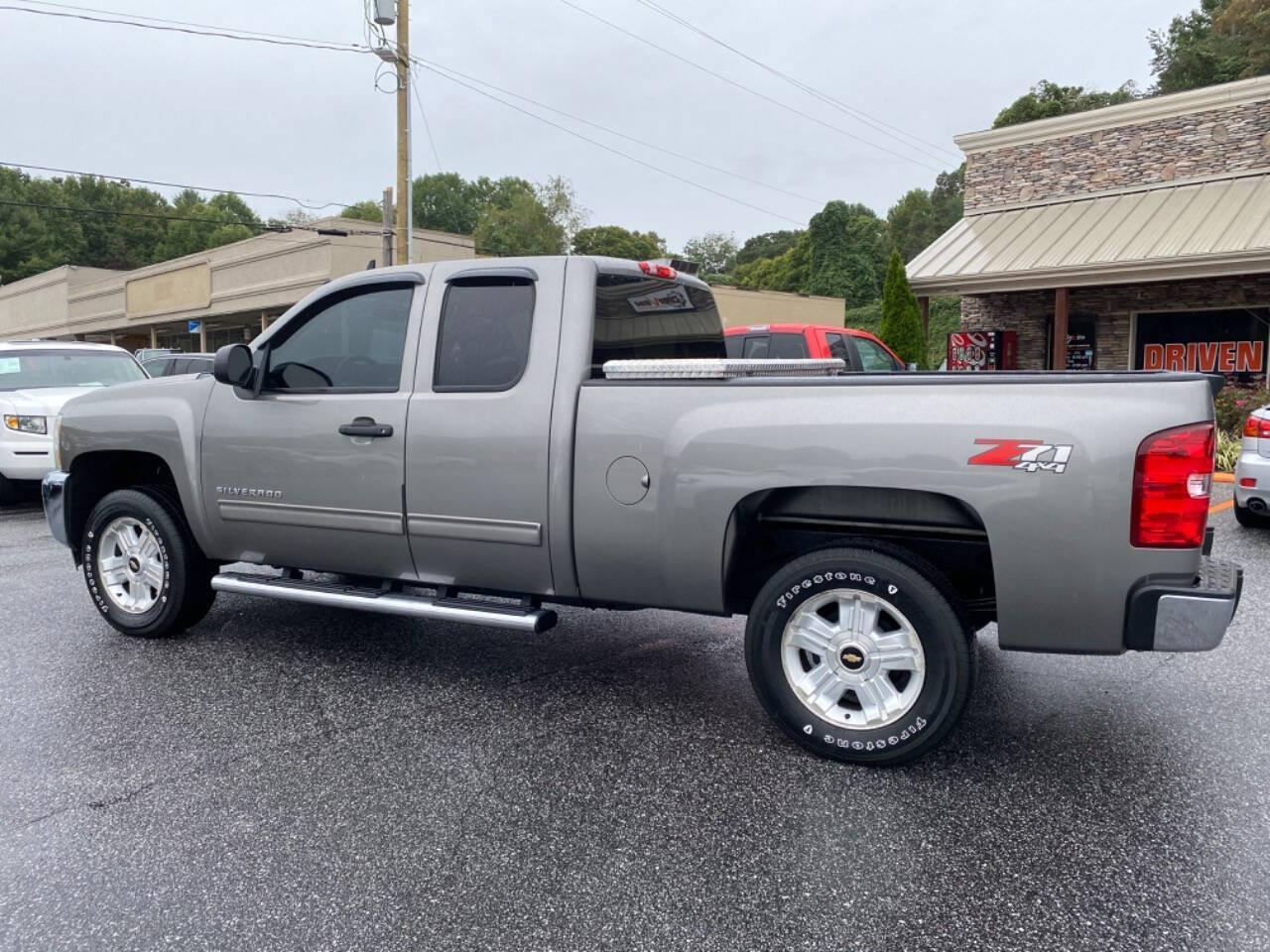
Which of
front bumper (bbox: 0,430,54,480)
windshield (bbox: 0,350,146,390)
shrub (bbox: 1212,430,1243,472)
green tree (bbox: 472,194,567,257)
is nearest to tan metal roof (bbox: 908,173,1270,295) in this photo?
shrub (bbox: 1212,430,1243,472)

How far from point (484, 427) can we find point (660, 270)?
1.33 metres

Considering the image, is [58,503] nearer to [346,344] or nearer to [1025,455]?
[346,344]

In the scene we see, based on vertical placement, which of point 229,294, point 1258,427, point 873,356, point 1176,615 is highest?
point 229,294

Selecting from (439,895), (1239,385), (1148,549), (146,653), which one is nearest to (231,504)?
(146,653)

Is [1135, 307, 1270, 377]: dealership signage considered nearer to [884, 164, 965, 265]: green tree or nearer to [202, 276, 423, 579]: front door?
[202, 276, 423, 579]: front door

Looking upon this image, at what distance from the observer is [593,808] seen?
326 centimetres

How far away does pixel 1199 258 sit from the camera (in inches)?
552

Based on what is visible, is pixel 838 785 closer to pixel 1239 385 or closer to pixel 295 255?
pixel 1239 385

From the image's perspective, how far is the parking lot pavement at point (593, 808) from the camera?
2607mm

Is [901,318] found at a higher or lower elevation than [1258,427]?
higher

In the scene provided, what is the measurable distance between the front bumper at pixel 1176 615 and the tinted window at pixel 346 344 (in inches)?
128

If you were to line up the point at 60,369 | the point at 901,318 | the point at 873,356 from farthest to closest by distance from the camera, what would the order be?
1. the point at 901,318
2. the point at 873,356
3. the point at 60,369

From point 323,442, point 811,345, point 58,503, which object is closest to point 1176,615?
point 323,442

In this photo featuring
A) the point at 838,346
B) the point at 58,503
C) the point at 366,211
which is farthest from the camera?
the point at 366,211
